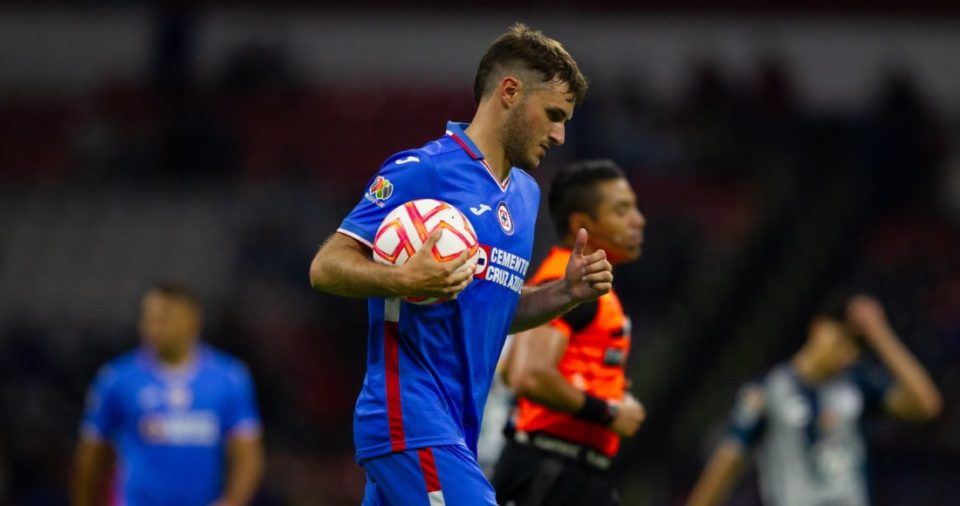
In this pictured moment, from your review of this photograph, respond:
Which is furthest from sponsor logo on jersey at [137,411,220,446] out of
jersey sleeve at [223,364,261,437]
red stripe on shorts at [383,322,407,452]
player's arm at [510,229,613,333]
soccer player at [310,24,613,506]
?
red stripe on shorts at [383,322,407,452]

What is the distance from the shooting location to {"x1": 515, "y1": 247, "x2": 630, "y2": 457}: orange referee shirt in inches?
268

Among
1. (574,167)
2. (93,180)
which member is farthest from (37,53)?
(574,167)

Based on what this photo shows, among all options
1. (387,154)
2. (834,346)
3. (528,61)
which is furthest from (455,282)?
(387,154)

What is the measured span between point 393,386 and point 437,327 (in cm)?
25

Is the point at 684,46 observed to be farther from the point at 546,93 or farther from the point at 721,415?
the point at 546,93

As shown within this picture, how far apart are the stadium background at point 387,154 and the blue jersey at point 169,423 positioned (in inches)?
190

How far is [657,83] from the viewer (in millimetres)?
22328

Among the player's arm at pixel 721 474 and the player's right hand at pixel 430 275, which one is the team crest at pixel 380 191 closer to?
the player's right hand at pixel 430 275

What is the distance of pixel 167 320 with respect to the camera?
9.80 meters

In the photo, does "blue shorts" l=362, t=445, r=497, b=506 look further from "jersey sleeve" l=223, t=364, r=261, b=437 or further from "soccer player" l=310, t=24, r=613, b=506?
"jersey sleeve" l=223, t=364, r=261, b=437

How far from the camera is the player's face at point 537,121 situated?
213 inches

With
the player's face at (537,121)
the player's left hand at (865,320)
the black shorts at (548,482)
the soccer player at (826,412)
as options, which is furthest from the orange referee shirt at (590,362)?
the player's left hand at (865,320)

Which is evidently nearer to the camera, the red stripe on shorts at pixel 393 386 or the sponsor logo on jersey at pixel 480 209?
the red stripe on shorts at pixel 393 386

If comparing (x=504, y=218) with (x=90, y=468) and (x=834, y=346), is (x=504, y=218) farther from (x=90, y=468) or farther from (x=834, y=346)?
(x=90, y=468)
